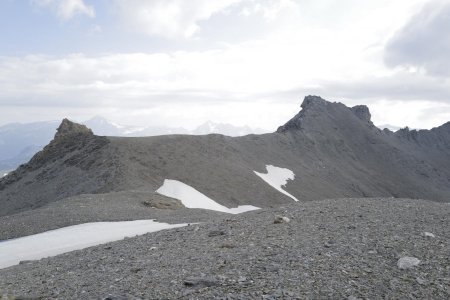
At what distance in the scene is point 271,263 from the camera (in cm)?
1180

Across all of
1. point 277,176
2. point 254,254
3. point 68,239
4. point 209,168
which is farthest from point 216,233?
point 277,176

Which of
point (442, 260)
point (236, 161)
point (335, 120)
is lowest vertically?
point (442, 260)

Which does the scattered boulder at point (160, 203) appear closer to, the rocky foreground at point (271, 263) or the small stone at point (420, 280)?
the rocky foreground at point (271, 263)

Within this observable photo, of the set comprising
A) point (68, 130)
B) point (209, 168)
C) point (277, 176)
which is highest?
point (68, 130)

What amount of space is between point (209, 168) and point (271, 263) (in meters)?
68.1

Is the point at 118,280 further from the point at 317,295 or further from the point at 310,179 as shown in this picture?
the point at 310,179

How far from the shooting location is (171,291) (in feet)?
33.9

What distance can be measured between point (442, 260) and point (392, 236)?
2.68 meters

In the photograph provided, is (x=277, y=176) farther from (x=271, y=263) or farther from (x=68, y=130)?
(x=271, y=263)

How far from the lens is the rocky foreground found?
10.1m

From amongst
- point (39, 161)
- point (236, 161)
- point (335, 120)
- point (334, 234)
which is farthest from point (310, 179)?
point (334, 234)

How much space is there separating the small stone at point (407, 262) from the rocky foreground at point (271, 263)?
0.03m

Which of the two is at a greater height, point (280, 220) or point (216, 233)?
point (280, 220)

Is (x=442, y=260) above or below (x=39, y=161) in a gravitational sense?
below
